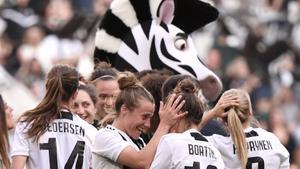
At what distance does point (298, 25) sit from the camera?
2338cm

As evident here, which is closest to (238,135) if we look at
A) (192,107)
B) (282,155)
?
(282,155)

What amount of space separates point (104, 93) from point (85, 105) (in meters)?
0.56

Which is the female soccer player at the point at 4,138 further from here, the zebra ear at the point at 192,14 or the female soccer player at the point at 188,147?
the zebra ear at the point at 192,14

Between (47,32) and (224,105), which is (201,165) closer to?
(224,105)

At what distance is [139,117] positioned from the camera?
27.6ft

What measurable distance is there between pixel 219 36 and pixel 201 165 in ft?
46.1

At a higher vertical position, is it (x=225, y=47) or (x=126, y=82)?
(x=225, y=47)

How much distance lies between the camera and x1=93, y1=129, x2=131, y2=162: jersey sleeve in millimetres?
8281

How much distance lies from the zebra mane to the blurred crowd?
7475 mm

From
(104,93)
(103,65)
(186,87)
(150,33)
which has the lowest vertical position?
(186,87)

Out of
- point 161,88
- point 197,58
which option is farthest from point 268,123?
point 161,88

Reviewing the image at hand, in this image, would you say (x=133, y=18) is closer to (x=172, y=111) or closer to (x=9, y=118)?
(x=9, y=118)

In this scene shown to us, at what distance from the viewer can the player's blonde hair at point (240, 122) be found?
8672 millimetres

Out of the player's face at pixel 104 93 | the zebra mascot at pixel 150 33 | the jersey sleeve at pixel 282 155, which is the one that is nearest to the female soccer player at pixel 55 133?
the jersey sleeve at pixel 282 155
